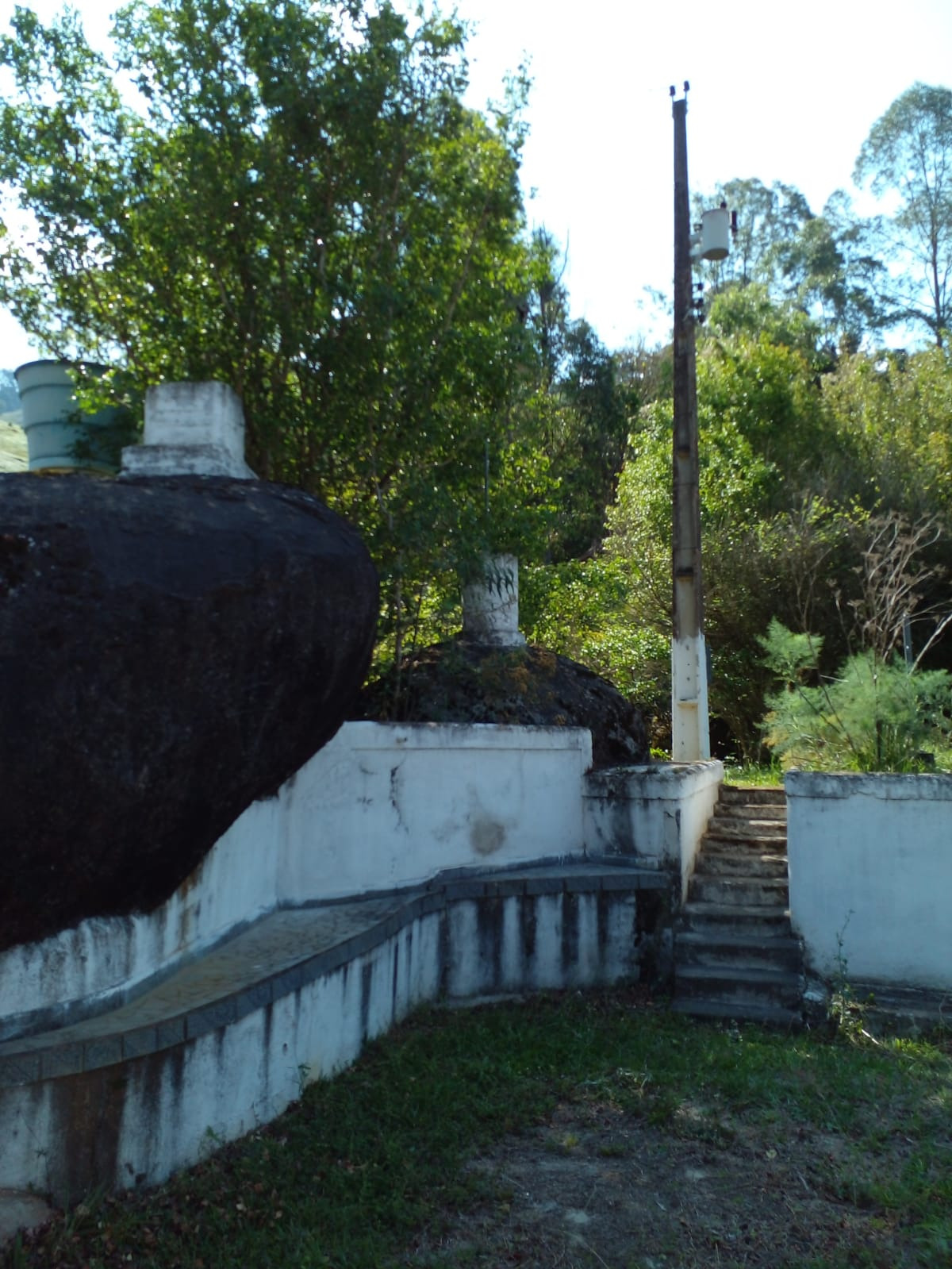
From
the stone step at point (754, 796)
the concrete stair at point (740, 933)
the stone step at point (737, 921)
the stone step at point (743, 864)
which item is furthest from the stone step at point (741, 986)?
the stone step at point (754, 796)

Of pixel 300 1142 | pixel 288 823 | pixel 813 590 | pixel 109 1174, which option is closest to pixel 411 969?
pixel 288 823

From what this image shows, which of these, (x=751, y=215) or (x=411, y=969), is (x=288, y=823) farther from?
(x=751, y=215)

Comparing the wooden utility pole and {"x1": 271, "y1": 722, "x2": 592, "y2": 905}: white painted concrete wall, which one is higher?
the wooden utility pole

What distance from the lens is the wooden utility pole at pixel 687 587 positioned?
979cm

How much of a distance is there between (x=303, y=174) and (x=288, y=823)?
14.3 feet

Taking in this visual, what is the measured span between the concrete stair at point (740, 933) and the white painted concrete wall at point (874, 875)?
27cm

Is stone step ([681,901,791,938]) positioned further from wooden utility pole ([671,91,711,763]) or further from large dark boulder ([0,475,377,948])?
large dark boulder ([0,475,377,948])

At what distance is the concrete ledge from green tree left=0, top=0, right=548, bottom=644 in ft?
7.29

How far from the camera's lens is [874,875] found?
23.5ft

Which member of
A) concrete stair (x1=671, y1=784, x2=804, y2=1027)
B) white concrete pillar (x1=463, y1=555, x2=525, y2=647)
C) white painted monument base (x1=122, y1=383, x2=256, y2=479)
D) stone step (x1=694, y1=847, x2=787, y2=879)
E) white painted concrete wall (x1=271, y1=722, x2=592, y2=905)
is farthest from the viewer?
white concrete pillar (x1=463, y1=555, x2=525, y2=647)

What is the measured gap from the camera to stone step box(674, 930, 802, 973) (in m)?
7.09

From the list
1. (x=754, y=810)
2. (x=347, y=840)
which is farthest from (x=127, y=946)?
(x=754, y=810)

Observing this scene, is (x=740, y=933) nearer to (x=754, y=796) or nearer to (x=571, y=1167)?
(x=754, y=796)

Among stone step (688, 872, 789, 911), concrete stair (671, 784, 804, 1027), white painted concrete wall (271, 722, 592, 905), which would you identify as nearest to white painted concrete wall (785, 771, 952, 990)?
concrete stair (671, 784, 804, 1027)
